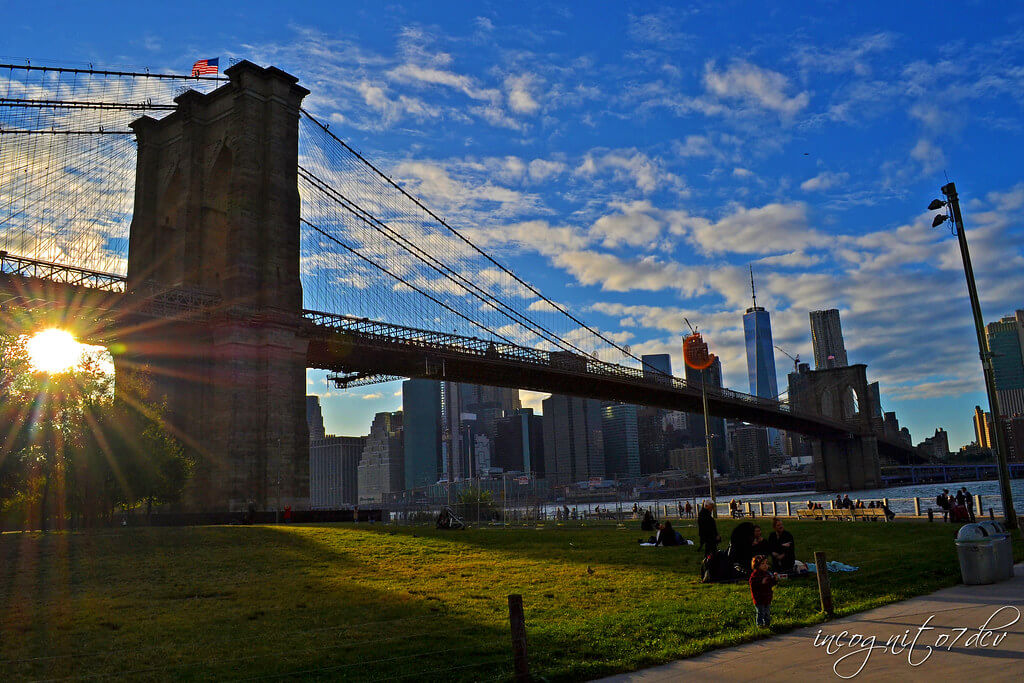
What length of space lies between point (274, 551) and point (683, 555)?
11.8m

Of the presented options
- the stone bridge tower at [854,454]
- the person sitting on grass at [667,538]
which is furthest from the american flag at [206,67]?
the stone bridge tower at [854,454]

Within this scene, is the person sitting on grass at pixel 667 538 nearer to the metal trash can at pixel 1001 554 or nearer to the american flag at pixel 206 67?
the metal trash can at pixel 1001 554

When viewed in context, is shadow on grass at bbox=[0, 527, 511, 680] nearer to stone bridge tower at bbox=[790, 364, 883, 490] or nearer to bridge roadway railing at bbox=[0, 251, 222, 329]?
bridge roadway railing at bbox=[0, 251, 222, 329]

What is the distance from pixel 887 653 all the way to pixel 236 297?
41.6 metres

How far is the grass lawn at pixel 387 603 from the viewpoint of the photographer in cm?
977

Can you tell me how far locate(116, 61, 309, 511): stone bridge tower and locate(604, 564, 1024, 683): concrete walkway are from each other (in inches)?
1453

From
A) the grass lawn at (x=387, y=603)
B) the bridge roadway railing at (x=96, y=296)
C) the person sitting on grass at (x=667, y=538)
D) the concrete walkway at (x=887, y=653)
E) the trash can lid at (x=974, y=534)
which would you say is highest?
the bridge roadway railing at (x=96, y=296)

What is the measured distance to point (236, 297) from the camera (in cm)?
4484

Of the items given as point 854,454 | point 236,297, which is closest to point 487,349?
point 236,297

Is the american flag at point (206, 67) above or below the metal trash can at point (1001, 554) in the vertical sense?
above

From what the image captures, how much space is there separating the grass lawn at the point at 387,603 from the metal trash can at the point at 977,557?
59cm

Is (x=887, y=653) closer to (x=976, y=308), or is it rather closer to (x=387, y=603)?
(x=387, y=603)

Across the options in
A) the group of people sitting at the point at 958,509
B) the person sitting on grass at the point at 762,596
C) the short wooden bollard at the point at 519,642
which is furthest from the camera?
the group of people sitting at the point at 958,509

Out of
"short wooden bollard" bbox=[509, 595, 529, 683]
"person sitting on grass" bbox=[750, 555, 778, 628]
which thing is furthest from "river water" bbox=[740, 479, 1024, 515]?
"short wooden bollard" bbox=[509, 595, 529, 683]
